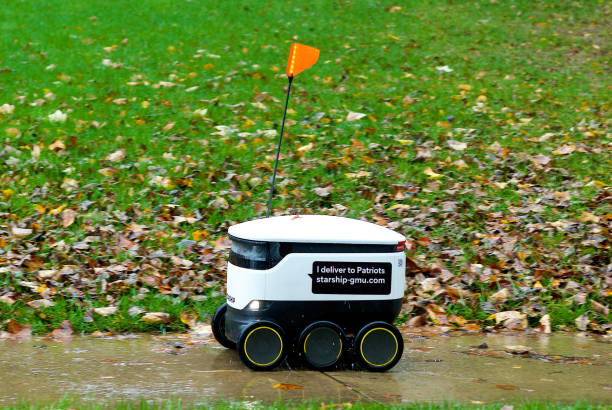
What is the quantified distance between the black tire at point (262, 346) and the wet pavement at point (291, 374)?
6 cm

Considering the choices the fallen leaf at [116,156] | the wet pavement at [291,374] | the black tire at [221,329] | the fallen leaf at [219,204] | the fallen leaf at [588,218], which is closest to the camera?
the wet pavement at [291,374]

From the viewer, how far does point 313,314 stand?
4090 mm

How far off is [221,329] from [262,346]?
596mm

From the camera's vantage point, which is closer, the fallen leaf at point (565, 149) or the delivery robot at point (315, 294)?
the delivery robot at point (315, 294)

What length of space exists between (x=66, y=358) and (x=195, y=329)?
0.99m

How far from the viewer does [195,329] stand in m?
4.97

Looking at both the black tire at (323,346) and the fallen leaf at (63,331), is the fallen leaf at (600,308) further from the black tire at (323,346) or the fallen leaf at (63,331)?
the fallen leaf at (63,331)

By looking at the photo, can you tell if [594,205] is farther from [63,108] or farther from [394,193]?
[63,108]

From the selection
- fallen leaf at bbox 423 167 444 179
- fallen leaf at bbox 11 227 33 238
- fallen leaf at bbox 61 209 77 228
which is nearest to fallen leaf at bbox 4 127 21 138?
fallen leaf at bbox 61 209 77 228

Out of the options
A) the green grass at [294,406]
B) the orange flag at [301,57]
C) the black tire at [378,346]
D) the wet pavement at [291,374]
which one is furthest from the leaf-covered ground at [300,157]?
the orange flag at [301,57]

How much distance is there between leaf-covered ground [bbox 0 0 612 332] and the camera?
543 centimetres

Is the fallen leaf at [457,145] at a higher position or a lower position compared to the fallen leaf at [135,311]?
higher

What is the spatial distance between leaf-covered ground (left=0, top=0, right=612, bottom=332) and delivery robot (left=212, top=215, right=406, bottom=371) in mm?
1139

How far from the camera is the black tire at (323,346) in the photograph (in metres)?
4.03
